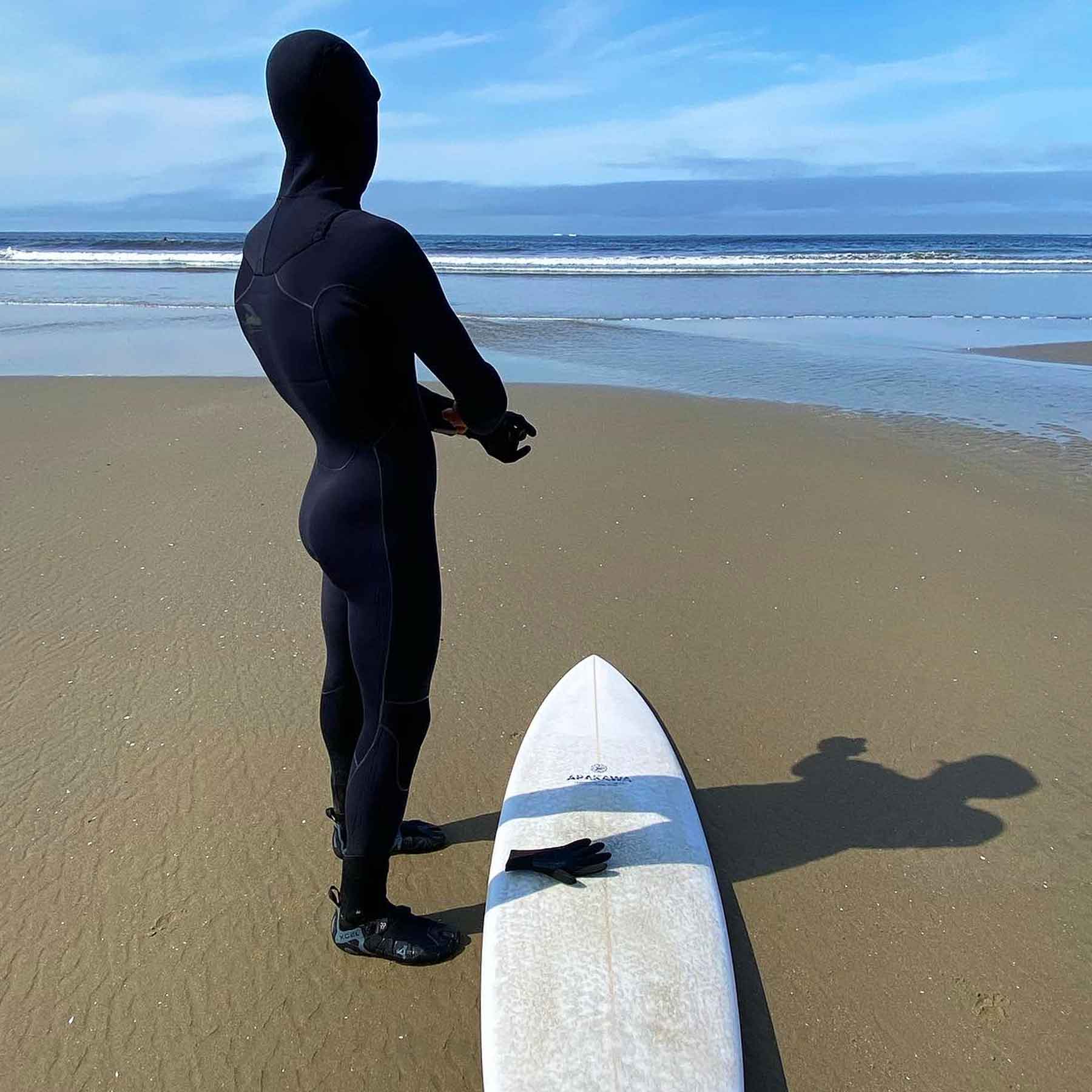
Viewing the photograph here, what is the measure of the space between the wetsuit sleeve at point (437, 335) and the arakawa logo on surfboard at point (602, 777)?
1.19 m

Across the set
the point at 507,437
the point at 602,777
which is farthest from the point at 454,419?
the point at 602,777

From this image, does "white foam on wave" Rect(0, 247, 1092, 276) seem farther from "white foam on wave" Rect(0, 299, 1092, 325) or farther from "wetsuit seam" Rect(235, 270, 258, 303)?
"wetsuit seam" Rect(235, 270, 258, 303)

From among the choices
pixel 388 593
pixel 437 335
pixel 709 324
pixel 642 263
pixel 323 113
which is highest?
pixel 323 113

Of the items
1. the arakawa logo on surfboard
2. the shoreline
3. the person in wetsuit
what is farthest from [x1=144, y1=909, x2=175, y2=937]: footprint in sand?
the shoreline

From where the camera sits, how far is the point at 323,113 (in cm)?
163

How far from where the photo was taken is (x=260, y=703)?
3.12 metres

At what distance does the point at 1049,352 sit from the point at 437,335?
10.4 metres

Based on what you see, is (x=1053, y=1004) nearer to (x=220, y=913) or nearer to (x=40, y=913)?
(x=220, y=913)

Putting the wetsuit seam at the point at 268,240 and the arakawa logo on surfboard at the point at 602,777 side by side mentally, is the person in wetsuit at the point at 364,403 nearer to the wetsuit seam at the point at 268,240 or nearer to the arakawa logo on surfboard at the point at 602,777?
the wetsuit seam at the point at 268,240

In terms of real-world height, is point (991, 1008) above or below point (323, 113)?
below

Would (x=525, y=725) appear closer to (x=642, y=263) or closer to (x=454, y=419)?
(x=454, y=419)

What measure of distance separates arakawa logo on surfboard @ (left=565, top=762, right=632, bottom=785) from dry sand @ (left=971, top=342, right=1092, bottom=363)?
897cm

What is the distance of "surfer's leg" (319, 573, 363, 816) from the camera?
6.70ft

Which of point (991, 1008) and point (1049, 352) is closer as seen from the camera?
point (991, 1008)
